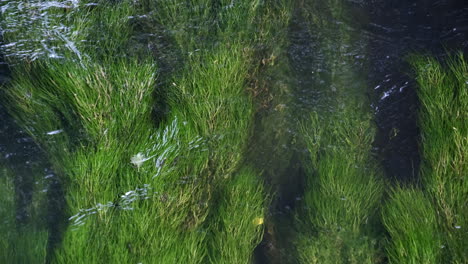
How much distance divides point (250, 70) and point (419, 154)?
1.89ft

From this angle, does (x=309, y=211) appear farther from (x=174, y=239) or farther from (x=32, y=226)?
(x=32, y=226)

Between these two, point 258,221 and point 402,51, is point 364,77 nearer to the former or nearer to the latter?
point 402,51

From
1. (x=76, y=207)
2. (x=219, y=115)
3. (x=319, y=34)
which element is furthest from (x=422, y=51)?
(x=76, y=207)

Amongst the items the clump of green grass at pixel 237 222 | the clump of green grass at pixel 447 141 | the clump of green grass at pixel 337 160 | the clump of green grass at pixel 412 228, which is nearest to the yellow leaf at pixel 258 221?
the clump of green grass at pixel 237 222

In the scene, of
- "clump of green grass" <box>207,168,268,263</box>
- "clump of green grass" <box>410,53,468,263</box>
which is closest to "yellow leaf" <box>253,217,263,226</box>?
"clump of green grass" <box>207,168,268,263</box>

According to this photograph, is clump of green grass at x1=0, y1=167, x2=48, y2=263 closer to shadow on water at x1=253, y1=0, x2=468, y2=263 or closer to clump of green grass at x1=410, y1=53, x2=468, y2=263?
shadow on water at x1=253, y1=0, x2=468, y2=263

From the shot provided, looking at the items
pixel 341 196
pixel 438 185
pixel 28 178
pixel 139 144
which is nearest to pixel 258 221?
pixel 341 196

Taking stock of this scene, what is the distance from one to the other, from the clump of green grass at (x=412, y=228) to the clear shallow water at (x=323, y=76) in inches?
3.4

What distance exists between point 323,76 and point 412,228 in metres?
0.54

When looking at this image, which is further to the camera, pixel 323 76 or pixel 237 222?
pixel 323 76

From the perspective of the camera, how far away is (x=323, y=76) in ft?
5.94

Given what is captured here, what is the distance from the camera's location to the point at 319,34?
184cm

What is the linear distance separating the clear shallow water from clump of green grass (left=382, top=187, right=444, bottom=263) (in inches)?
3.4

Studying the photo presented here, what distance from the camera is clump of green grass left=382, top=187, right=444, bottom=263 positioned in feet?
5.16
